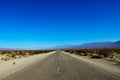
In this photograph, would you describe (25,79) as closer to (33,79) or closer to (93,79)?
(33,79)

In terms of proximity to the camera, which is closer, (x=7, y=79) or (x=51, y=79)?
(x=51, y=79)

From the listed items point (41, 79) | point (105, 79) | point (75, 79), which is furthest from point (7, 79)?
point (105, 79)

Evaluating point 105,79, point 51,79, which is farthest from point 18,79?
point 105,79

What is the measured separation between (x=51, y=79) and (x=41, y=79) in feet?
2.02

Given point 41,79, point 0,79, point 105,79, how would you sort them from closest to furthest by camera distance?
point 105,79 → point 41,79 → point 0,79

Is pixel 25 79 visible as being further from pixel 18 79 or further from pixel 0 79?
pixel 0 79

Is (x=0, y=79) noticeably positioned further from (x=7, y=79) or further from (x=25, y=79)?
(x=25, y=79)

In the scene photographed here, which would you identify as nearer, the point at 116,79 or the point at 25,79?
the point at 116,79

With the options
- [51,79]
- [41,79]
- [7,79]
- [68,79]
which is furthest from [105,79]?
[7,79]

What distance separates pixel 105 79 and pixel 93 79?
0.64 m

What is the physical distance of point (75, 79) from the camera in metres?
9.55

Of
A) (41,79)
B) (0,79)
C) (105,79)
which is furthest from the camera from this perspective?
(0,79)

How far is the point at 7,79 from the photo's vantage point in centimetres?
1047

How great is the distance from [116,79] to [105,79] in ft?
1.96
